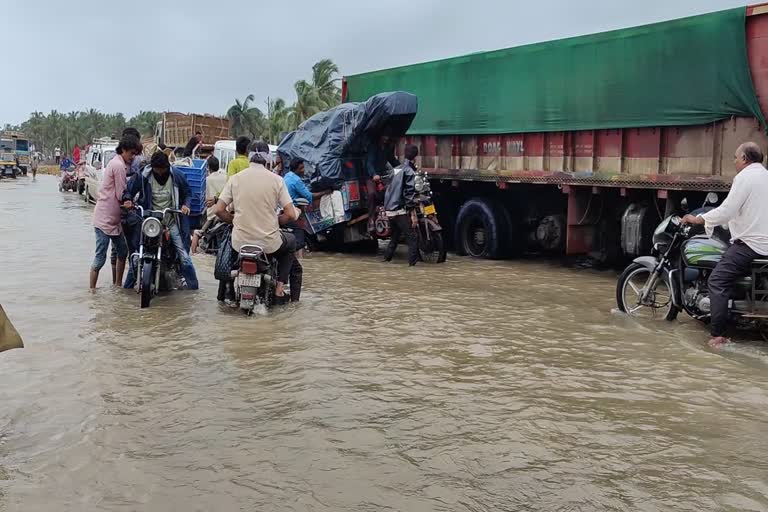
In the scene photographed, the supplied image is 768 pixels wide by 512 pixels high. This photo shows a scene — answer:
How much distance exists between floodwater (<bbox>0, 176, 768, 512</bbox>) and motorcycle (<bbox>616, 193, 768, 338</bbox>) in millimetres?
254

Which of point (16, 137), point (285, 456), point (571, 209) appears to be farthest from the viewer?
point (16, 137)

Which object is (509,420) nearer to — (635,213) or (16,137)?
(635,213)

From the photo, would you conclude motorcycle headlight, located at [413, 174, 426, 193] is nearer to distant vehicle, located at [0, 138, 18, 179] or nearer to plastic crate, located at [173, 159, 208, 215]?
plastic crate, located at [173, 159, 208, 215]

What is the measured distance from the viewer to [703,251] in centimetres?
637

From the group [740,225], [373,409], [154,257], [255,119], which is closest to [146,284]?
[154,257]

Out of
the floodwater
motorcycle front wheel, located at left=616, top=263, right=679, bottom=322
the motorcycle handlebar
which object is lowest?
the floodwater

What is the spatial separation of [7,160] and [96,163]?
2498 centimetres

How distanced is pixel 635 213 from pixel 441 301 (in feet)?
9.89

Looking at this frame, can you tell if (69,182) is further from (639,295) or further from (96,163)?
(639,295)

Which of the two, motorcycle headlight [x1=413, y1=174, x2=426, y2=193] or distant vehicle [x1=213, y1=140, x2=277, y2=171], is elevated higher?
distant vehicle [x1=213, y1=140, x2=277, y2=171]

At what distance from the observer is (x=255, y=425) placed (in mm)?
4191

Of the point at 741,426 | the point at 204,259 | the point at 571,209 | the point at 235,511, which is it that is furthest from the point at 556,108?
the point at 235,511

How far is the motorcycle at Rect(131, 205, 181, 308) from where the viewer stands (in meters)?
7.34

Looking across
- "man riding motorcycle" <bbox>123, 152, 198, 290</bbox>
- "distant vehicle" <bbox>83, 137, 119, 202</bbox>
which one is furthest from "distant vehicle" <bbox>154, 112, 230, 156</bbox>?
"man riding motorcycle" <bbox>123, 152, 198, 290</bbox>
